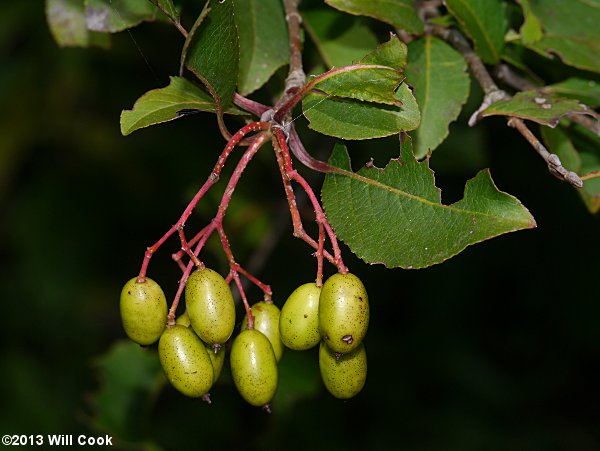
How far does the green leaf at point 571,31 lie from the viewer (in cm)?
192

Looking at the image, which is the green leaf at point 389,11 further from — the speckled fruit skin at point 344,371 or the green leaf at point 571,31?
the speckled fruit skin at point 344,371

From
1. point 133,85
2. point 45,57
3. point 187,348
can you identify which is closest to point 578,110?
point 187,348

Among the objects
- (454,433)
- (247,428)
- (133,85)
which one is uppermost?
(133,85)

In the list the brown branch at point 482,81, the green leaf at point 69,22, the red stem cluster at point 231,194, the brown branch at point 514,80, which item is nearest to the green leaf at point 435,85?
the brown branch at point 482,81

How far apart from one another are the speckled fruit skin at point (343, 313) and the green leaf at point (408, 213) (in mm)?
150

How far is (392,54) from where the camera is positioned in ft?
4.98

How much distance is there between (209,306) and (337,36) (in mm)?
914

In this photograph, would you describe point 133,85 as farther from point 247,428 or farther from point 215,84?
point 215,84

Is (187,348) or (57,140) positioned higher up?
(187,348)

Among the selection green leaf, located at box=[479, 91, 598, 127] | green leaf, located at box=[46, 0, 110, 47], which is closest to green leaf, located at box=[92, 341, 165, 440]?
green leaf, located at box=[46, 0, 110, 47]

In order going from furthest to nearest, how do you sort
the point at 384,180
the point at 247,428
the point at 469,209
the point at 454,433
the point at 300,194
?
1. the point at 454,433
2. the point at 247,428
3. the point at 300,194
4. the point at 384,180
5. the point at 469,209

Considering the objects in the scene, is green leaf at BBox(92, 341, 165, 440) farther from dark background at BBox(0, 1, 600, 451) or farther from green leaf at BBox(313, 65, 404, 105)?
green leaf at BBox(313, 65, 404, 105)

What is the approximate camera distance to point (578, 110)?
5.64ft

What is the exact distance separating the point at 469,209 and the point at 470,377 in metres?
2.77
